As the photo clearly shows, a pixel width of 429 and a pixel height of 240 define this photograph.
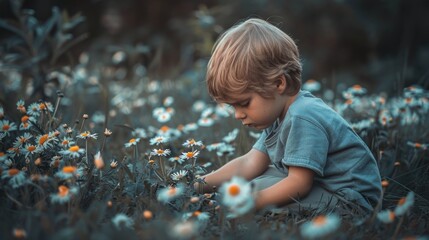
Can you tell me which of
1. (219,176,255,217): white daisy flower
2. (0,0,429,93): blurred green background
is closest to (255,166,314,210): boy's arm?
(219,176,255,217): white daisy flower

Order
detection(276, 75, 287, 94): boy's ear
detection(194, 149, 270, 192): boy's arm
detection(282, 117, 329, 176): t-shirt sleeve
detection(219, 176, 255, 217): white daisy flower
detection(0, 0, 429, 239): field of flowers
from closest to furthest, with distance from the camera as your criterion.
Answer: detection(219, 176, 255, 217): white daisy flower, detection(0, 0, 429, 239): field of flowers, detection(282, 117, 329, 176): t-shirt sleeve, detection(276, 75, 287, 94): boy's ear, detection(194, 149, 270, 192): boy's arm

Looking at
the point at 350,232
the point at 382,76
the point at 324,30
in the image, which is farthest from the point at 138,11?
the point at 350,232

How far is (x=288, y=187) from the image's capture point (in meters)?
1.79

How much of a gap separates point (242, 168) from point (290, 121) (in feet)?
1.58

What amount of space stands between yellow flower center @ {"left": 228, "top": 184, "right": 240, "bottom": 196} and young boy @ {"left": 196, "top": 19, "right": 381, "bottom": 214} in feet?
1.61

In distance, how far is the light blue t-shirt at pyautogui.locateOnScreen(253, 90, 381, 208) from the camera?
1756 mm

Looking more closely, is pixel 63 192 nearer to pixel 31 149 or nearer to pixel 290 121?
pixel 31 149

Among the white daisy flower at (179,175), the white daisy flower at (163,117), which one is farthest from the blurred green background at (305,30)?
the white daisy flower at (179,175)

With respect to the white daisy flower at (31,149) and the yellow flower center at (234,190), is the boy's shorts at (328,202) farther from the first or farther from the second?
the white daisy flower at (31,149)

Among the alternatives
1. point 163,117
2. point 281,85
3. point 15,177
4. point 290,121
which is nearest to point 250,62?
point 281,85

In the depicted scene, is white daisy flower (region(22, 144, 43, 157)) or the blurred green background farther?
the blurred green background

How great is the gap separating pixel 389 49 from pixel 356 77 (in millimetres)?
637

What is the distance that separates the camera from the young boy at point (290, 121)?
1.78 metres

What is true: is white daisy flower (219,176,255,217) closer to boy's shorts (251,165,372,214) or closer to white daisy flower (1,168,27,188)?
boy's shorts (251,165,372,214)
